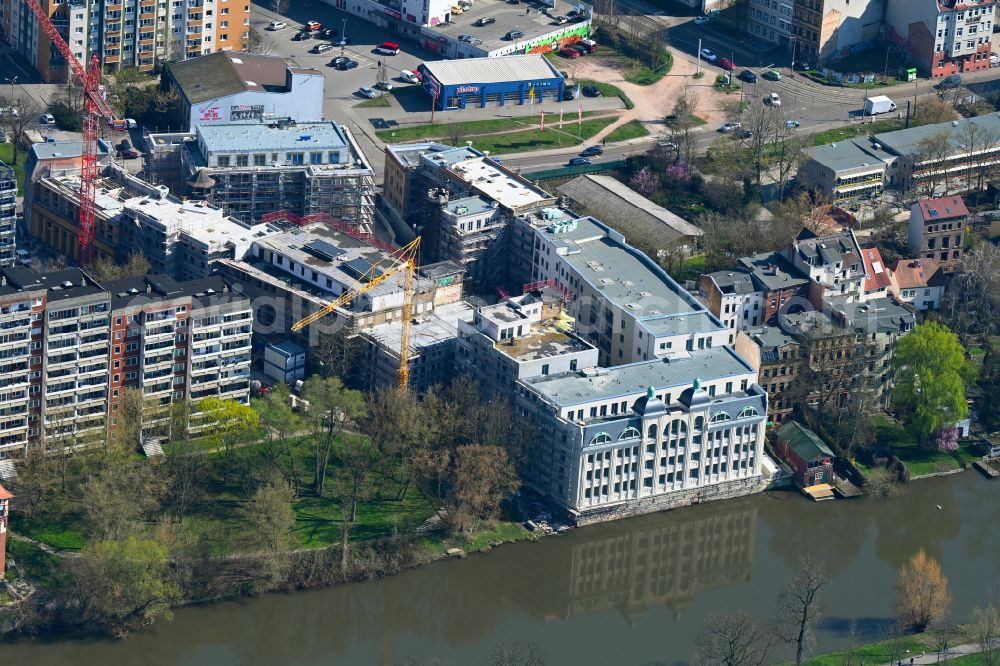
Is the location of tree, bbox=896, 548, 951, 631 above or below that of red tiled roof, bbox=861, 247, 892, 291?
below

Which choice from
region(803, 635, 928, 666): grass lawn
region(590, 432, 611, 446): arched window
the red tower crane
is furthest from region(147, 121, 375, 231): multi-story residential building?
region(803, 635, 928, 666): grass lawn

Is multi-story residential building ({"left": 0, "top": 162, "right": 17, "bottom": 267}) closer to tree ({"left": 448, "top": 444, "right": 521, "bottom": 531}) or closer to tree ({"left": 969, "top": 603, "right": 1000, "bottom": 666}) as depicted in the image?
tree ({"left": 448, "top": 444, "right": 521, "bottom": 531})

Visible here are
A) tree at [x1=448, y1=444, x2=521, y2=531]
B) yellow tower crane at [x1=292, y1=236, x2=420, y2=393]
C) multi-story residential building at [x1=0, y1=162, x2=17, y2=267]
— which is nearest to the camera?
tree at [x1=448, y1=444, x2=521, y2=531]

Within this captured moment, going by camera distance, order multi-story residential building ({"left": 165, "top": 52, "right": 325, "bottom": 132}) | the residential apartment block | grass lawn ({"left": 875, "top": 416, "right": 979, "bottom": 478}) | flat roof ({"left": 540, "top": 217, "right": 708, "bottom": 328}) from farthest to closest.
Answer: multi-story residential building ({"left": 165, "top": 52, "right": 325, "bottom": 132}) → flat roof ({"left": 540, "top": 217, "right": 708, "bottom": 328}) → grass lawn ({"left": 875, "top": 416, "right": 979, "bottom": 478}) → the residential apartment block

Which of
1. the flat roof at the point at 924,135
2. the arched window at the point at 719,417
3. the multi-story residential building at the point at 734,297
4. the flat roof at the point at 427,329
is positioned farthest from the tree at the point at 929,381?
the flat roof at the point at 924,135

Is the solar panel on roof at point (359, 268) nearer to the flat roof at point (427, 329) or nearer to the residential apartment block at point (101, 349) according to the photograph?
the flat roof at point (427, 329)

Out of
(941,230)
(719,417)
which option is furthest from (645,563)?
(941,230)

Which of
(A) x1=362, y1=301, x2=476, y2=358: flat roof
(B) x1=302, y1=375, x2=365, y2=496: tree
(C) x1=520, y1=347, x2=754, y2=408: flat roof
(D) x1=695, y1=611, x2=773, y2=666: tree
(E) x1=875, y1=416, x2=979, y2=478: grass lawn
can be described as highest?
(C) x1=520, y1=347, x2=754, y2=408: flat roof
